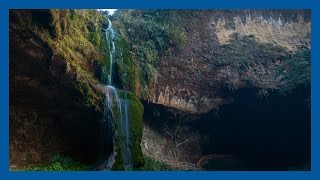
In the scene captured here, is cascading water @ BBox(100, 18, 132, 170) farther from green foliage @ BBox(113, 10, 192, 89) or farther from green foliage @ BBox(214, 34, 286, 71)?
green foliage @ BBox(214, 34, 286, 71)

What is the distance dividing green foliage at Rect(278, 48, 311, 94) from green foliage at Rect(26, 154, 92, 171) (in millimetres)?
4797

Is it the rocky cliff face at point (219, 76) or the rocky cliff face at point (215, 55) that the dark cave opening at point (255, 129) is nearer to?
the rocky cliff face at point (219, 76)

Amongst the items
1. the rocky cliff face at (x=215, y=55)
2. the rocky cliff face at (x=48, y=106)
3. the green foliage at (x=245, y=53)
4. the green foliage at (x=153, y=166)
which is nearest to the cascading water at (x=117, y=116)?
the rocky cliff face at (x=48, y=106)

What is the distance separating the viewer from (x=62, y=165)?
1158 centimetres

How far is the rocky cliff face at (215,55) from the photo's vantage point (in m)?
12.2

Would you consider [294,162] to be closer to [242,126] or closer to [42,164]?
[242,126]

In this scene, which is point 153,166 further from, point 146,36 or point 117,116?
point 146,36

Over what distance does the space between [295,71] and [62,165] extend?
18.3 feet

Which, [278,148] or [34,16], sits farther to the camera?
[278,148]

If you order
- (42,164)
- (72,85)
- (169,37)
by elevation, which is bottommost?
(42,164)

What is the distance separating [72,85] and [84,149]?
141cm

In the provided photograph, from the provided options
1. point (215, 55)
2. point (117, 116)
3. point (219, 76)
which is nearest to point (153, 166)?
point (117, 116)

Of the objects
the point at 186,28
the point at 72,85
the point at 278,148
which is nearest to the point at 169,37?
the point at 186,28

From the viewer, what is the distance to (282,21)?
1221cm
